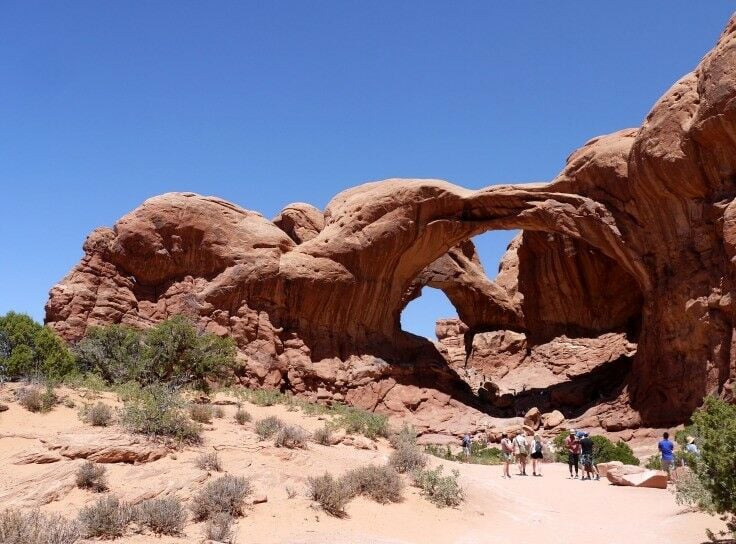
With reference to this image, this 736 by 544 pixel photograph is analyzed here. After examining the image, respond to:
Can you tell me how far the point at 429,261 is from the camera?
29.4 m

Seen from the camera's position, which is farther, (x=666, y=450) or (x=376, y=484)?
(x=666, y=450)

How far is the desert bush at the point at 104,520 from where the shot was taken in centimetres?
707

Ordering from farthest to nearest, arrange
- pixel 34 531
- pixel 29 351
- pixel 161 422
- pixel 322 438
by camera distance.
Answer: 1. pixel 29 351
2. pixel 322 438
3. pixel 161 422
4. pixel 34 531

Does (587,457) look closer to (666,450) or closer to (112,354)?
(666,450)

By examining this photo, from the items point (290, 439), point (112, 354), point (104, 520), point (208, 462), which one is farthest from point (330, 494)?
point (112, 354)

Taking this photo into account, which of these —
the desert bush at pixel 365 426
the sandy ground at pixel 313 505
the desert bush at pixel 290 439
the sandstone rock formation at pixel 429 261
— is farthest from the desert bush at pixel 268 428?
the sandstone rock formation at pixel 429 261

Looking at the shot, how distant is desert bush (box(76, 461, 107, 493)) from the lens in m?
8.59

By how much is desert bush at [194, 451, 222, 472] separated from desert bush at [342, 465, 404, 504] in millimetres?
1984

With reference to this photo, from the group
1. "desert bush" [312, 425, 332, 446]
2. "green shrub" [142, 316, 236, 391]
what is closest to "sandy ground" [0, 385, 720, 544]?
"desert bush" [312, 425, 332, 446]

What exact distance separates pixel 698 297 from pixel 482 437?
9.37 metres

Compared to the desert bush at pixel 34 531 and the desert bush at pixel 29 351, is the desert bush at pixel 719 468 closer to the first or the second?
the desert bush at pixel 34 531

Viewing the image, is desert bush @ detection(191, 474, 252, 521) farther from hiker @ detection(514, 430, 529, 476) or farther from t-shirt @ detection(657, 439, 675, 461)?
t-shirt @ detection(657, 439, 675, 461)

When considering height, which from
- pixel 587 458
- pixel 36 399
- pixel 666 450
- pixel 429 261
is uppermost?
pixel 429 261

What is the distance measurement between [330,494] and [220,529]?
6.40ft
